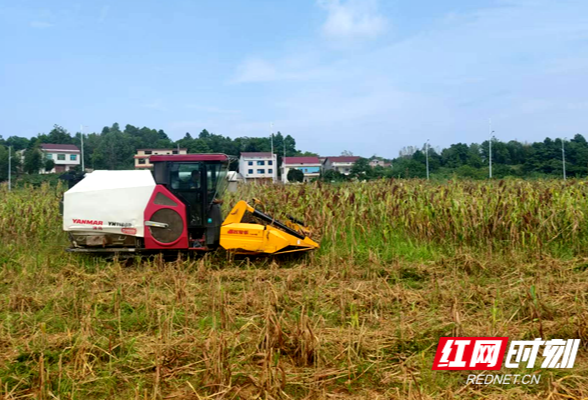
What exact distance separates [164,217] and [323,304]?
2966 mm

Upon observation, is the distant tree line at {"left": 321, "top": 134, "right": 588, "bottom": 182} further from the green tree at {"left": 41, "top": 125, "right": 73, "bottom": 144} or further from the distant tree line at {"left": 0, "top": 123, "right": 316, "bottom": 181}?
the green tree at {"left": 41, "top": 125, "right": 73, "bottom": 144}

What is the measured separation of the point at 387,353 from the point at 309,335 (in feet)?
2.23

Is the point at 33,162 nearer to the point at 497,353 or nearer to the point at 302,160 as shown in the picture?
the point at 302,160

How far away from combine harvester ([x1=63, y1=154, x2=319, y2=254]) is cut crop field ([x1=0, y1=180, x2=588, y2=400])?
0.30 m

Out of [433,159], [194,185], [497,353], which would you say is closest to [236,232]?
[194,185]

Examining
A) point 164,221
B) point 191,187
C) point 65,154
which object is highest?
point 65,154

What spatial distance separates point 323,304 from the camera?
452 centimetres

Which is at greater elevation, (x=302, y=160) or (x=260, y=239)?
(x=302, y=160)

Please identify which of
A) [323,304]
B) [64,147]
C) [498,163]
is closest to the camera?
[323,304]

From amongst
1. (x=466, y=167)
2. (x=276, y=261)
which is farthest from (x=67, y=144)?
(x=276, y=261)

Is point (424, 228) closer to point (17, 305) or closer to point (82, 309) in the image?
point (82, 309)

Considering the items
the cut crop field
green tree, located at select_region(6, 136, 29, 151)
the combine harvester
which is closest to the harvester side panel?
the combine harvester

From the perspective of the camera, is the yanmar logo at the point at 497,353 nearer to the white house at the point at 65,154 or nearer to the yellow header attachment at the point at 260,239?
the yellow header attachment at the point at 260,239

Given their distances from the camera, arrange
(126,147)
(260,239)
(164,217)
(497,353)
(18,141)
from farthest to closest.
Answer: (18,141)
(126,147)
(164,217)
(260,239)
(497,353)
